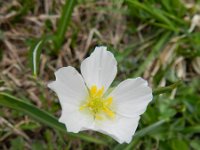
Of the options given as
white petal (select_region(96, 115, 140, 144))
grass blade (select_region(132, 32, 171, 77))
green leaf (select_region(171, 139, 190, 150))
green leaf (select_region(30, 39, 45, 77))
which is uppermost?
green leaf (select_region(30, 39, 45, 77))

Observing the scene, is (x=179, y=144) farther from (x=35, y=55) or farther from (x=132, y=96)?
(x=35, y=55)

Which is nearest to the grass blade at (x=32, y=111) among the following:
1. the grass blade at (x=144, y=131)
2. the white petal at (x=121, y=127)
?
the white petal at (x=121, y=127)

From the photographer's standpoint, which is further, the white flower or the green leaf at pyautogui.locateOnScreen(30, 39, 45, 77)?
the green leaf at pyautogui.locateOnScreen(30, 39, 45, 77)

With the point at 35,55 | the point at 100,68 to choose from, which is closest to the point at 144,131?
the point at 100,68

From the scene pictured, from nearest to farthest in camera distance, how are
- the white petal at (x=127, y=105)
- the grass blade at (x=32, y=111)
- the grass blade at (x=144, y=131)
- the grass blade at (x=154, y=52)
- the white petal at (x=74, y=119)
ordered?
Answer: the white petal at (x=74, y=119), the white petal at (x=127, y=105), the grass blade at (x=32, y=111), the grass blade at (x=144, y=131), the grass blade at (x=154, y=52)

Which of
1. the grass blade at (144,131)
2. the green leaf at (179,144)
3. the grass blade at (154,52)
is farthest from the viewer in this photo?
the grass blade at (154,52)

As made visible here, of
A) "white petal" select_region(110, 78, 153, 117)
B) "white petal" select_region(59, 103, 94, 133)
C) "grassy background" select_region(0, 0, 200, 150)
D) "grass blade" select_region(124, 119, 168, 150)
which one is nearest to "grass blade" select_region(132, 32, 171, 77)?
"grassy background" select_region(0, 0, 200, 150)

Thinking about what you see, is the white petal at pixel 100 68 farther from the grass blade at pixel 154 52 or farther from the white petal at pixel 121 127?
the grass blade at pixel 154 52

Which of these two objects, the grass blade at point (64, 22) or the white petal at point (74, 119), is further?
the grass blade at point (64, 22)

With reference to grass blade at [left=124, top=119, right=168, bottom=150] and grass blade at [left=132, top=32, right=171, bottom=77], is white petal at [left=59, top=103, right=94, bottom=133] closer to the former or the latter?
grass blade at [left=124, top=119, right=168, bottom=150]
